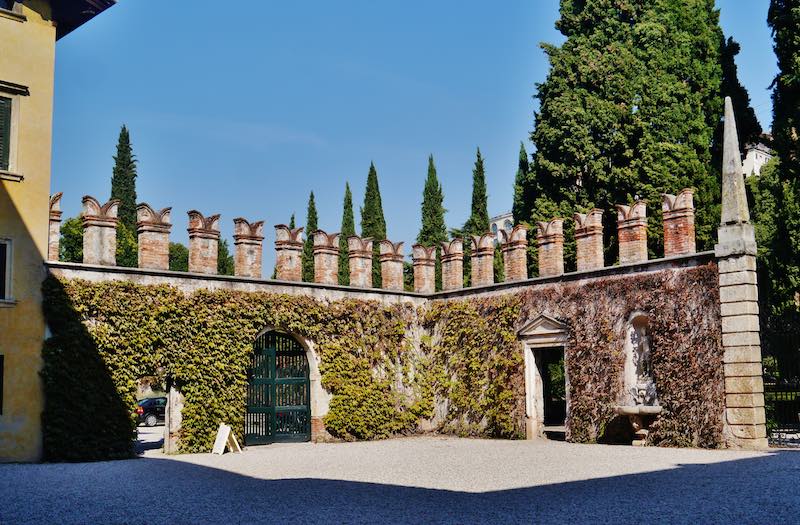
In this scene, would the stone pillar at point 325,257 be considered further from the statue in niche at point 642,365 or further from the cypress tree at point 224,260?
the cypress tree at point 224,260

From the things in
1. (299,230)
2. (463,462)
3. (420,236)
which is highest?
(420,236)

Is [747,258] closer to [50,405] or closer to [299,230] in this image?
[299,230]

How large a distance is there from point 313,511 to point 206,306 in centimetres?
852

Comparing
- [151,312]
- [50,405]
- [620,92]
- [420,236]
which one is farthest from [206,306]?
[420,236]

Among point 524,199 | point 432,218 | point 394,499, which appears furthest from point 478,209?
point 394,499

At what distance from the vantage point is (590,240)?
56.0 feet

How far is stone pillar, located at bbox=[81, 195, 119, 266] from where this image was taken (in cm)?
1534

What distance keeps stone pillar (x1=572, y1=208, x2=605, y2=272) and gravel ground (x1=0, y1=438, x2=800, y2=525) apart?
12.4 ft

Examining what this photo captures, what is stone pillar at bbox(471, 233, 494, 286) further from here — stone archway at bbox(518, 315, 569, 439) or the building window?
the building window

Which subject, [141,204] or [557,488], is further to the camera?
[141,204]

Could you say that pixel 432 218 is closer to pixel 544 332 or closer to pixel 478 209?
pixel 478 209

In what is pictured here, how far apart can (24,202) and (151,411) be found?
1459 cm

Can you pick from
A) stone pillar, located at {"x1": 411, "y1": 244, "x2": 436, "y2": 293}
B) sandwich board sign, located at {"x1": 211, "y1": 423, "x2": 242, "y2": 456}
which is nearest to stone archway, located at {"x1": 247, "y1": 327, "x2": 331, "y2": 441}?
sandwich board sign, located at {"x1": 211, "y1": 423, "x2": 242, "y2": 456}

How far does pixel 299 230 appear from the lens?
59.0 feet
